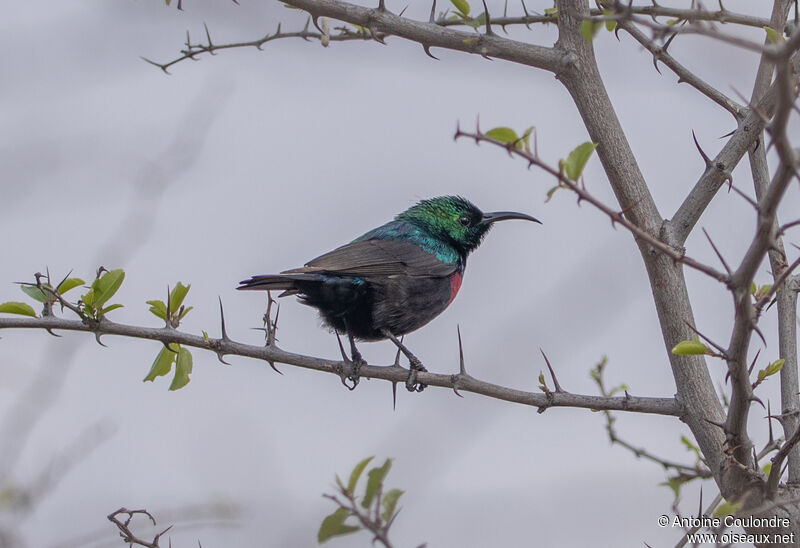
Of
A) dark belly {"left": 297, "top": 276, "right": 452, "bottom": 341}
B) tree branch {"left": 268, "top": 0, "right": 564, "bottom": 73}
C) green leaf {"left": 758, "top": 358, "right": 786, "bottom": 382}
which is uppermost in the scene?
tree branch {"left": 268, "top": 0, "right": 564, "bottom": 73}

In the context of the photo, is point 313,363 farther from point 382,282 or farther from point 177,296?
point 382,282

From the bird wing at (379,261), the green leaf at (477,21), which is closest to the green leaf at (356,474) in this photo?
the green leaf at (477,21)

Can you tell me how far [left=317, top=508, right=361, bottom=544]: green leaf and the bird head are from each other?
3946 mm

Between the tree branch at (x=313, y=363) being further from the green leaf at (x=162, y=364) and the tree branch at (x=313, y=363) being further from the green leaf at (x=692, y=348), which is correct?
the green leaf at (x=692, y=348)

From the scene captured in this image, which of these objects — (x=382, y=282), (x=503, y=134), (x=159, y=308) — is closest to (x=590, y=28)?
(x=503, y=134)

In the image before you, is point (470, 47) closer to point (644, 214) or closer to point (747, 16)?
point (644, 214)

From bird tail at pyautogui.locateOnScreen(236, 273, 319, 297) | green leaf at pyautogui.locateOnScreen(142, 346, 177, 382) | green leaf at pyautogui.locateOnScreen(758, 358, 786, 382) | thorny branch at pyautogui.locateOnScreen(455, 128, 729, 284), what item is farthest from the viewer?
bird tail at pyautogui.locateOnScreen(236, 273, 319, 297)

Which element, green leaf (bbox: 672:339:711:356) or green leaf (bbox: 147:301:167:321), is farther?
green leaf (bbox: 147:301:167:321)

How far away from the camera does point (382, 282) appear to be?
517 centimetres

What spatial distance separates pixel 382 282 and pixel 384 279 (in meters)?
0.03

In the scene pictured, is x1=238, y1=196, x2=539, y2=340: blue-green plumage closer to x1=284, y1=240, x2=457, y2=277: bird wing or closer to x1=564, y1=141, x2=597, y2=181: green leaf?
x1=284, y1=240, x2=457, y2=277: bird wing

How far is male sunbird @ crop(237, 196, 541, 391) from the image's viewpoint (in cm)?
491

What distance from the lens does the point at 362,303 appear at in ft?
16.9

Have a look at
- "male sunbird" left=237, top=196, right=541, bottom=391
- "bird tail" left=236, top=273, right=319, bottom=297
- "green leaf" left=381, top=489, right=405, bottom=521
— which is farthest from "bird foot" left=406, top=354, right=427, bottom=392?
"green leaf" left=381, top=489, right=405, bottom=521
